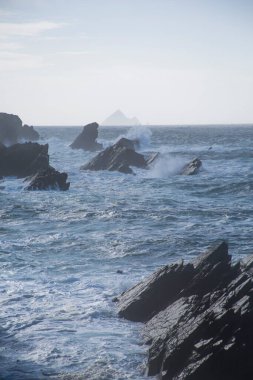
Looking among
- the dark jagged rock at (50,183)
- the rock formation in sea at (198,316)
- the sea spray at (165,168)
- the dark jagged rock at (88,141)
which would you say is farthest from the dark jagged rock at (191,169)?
the dark jagged rock at (88,141)

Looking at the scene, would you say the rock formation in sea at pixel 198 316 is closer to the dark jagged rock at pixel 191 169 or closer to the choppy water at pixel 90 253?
the choppy water at pixel 90 253

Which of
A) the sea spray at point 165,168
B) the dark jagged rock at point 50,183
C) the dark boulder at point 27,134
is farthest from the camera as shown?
the dark boulder at point 27,134

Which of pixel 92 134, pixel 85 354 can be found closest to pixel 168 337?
pixel 85 354

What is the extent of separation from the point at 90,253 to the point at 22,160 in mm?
32021

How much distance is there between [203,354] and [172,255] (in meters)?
9.98

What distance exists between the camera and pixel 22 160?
164 ft

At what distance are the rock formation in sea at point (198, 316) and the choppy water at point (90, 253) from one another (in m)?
0.71

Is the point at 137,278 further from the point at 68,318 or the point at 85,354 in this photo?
the point at 85,354

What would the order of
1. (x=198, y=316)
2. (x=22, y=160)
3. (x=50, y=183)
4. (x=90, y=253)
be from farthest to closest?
(x=22, y=160) → (x=50, y=183) → (x=90, y=253) → (x=198, y=316)

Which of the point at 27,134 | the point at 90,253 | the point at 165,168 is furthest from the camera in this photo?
the point at 27,134

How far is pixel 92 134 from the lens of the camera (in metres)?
90.1

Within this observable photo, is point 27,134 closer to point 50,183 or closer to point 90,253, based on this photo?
point 50,183

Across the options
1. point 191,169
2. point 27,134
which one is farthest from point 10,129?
Result: point 191,169

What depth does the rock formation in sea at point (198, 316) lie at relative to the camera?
9.65 meters
